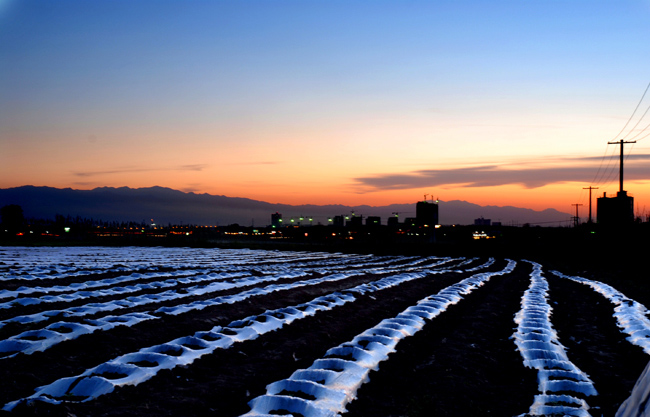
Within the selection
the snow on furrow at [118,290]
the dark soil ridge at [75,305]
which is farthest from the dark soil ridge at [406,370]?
the snow on furrow at [118,290]

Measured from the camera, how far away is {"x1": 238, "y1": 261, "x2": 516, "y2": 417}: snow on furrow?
568 cm

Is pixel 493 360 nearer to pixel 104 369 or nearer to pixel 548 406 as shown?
pixel 548 406

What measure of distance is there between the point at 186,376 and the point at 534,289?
15.3 m

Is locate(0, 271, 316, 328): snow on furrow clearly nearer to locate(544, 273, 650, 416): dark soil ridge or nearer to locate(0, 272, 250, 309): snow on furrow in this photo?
locate(0, 272, 250, 309): snow on furrow

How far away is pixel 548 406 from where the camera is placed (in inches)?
235

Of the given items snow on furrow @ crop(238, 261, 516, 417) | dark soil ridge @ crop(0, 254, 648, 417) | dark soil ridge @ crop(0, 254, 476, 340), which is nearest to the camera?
snow on furrow @ crop(238, 261, 516, 417)

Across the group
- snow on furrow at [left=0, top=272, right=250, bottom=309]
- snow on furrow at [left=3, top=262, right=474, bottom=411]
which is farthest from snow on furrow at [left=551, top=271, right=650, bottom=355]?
snow on furrow at [left=0, top=272, right=250, bottom=309]

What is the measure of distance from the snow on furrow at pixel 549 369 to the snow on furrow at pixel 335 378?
85.3 inches

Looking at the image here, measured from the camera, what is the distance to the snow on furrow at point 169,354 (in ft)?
19.6

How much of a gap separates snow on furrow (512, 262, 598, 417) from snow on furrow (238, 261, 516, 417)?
217 centimetres

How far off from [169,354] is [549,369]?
5866 mm

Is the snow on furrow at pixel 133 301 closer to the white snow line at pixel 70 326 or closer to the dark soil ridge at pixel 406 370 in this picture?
the white snow line at pixel 70 326

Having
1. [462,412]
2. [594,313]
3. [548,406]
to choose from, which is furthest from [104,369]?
[594,313]

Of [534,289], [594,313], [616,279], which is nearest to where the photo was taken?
[594,313]
